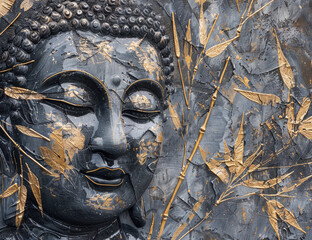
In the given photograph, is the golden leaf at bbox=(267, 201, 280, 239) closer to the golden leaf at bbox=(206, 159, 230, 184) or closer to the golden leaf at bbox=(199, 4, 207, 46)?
Result: the golden leaf at bbox=(206, 159, 230, 184)

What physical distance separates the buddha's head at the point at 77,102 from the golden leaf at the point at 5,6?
62mm

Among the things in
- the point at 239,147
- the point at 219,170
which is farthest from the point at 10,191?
the point at 239,147

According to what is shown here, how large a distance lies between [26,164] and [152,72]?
57 centimetres

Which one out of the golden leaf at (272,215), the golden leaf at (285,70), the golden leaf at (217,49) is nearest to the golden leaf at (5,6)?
the golden leaf at (217,49)

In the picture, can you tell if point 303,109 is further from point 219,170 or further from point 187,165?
→ point 187,165

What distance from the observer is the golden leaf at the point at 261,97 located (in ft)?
8.00

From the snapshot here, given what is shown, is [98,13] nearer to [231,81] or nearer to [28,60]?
[28,60]

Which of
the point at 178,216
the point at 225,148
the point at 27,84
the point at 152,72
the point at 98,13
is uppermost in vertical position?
the point at 98,13

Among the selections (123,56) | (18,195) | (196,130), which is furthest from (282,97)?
(18,195)

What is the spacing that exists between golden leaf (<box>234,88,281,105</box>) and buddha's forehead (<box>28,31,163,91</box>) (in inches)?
23.3

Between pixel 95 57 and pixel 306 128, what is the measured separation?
124cm

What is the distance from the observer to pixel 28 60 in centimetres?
183

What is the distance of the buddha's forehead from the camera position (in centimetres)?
184


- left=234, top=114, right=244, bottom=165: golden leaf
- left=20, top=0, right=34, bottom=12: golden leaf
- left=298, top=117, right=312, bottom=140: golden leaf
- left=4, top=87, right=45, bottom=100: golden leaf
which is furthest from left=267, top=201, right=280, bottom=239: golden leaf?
left=20, top=0, right=34, bottom=12: golden leaf
